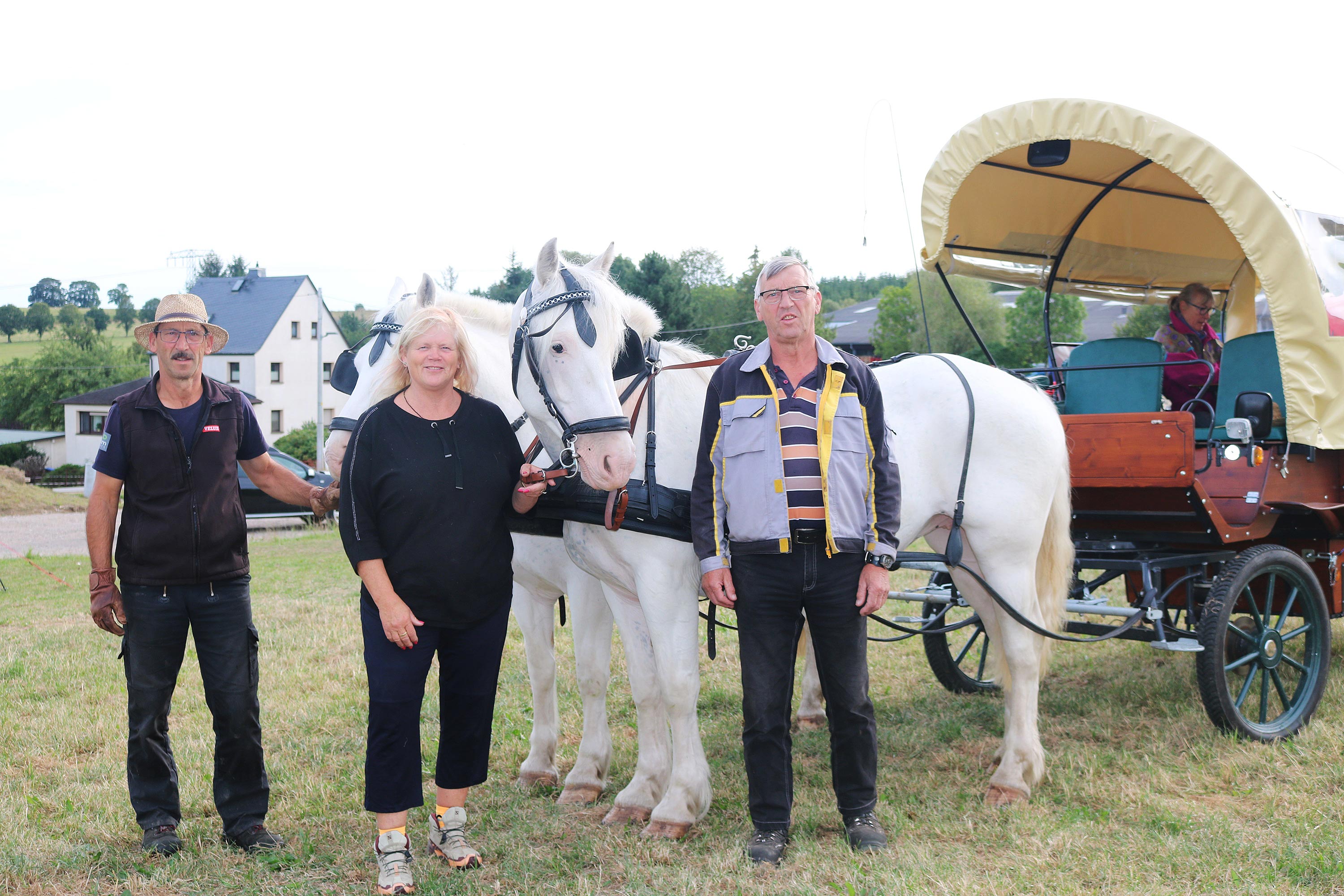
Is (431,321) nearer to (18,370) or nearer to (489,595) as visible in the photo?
(489,595)

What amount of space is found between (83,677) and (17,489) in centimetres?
2094

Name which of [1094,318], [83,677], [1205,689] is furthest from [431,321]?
[1094,318]

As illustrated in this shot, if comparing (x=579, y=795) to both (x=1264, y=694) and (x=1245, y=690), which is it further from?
(x=1264, y=694)

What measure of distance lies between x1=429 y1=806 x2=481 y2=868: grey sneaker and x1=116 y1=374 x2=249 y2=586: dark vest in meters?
1.13

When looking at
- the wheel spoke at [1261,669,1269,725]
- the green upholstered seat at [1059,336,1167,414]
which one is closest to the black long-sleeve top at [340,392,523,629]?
the green upholstered seat at [1059,336,1167,414]

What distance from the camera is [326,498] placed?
132 inches

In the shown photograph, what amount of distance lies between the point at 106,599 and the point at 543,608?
64.3 inches

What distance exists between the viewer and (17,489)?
22.7m

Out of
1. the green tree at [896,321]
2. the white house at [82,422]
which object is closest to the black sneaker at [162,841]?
the green tree at [896,321]

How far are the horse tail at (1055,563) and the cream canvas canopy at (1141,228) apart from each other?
3.24ft

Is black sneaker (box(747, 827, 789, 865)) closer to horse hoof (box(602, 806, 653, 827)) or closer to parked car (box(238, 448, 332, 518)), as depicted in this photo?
horse hoof (box(602, 806, 653, 827))

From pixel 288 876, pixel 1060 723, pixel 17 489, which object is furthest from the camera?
pixel 17 489

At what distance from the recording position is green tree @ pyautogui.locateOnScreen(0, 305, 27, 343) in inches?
3580

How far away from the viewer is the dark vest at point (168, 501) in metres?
3.15
